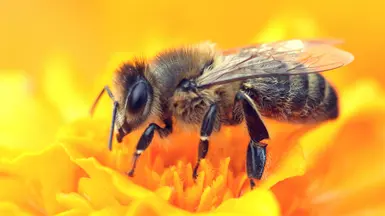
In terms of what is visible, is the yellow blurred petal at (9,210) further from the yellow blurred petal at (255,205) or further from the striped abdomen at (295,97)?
the striped abdomen at (295,97)

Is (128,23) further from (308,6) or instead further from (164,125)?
(164,125)

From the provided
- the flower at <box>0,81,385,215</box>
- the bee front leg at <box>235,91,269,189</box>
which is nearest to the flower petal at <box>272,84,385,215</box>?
the flower at <box>0,81,385,215</box>

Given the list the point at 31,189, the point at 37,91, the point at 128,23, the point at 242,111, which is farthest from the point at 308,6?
the point at 31,189

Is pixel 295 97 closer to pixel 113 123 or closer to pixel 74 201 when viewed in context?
pixel 113 123

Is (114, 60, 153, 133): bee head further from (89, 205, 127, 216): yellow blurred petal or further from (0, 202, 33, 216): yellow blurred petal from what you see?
(0, 202, 33, 216): yellow blurred petal

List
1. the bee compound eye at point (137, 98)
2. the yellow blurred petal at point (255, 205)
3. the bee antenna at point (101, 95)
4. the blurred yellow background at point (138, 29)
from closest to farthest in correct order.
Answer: the yellow blurred petal at point (255, 205), the bee compound eye at point (137, 98), the bee antenna at point (101, 95), the blurred yellow background at point (138, 29)

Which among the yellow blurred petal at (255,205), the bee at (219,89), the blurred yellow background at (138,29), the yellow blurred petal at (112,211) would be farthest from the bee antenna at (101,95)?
the blurred yellow background at (138,29)

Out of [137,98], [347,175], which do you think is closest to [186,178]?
[137,98]
